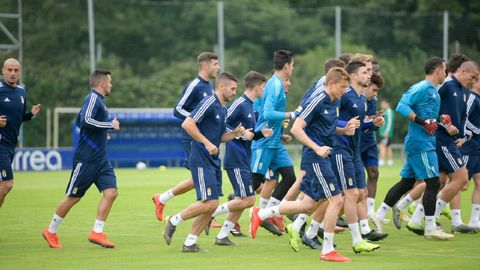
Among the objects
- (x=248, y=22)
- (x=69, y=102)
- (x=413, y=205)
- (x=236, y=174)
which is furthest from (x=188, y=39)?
(x=236, y=174)

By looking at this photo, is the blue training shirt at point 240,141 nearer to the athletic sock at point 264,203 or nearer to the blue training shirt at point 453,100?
the athletic sock at point 264,203

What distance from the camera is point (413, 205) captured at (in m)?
17.6

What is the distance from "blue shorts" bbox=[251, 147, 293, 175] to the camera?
1545 cm

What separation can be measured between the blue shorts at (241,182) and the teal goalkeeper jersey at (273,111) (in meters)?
1.07

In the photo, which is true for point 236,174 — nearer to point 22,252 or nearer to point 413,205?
point 22,252

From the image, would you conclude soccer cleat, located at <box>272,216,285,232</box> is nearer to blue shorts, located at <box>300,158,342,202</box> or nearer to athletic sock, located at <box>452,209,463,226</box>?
athletic sock, located at <box>452,209,463,226</box>

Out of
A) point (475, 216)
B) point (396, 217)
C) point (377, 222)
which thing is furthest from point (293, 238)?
point (475, 216)

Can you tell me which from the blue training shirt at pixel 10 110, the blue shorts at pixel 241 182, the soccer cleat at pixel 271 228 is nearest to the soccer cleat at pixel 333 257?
the blue shorts at pixel 241 182

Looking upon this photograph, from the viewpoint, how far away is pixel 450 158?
14672mm

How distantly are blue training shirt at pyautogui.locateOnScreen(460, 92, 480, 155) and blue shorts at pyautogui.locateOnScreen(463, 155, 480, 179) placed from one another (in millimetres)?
69

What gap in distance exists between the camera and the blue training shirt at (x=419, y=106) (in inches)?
567

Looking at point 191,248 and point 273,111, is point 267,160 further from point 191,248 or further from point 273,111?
point 191,248

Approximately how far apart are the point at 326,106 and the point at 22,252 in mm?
4501

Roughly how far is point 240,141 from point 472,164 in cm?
418
